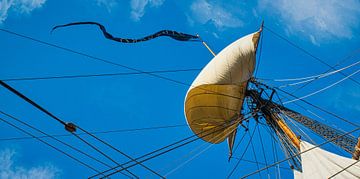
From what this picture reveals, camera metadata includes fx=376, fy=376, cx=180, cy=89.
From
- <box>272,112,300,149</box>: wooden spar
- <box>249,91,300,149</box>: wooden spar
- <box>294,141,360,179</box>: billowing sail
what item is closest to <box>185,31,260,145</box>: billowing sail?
<box>249,91,300,149</box>: wooden spar

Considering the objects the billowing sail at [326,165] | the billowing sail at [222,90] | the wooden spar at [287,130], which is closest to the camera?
the billowing sail at [326,165]

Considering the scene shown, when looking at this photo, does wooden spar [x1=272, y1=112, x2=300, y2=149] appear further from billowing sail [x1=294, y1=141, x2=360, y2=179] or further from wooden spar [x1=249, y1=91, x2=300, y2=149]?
billowing sail [x1=294, y1=141, x2=360, y2=179]

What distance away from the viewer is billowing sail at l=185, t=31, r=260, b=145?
12547 millimetres

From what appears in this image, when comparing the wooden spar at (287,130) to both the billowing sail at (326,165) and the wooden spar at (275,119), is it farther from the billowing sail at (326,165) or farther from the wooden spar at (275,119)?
the billowing sail at (326,165)

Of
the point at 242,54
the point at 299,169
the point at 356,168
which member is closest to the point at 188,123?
the point at 242,54

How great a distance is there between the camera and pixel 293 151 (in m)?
11.5

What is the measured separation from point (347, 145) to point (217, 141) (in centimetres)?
560

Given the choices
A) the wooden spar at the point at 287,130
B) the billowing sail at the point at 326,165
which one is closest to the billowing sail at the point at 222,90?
the wooden spar at the point at 287,130

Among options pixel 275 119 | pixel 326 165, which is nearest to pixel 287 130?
pixel 275 119

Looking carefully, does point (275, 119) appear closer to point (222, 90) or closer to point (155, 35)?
point (222, 90)

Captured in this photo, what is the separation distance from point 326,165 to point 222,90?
498 cm

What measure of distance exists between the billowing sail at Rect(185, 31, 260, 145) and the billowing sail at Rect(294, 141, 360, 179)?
320cm

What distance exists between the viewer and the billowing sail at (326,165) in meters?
8.95

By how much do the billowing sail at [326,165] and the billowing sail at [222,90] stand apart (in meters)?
3.20
